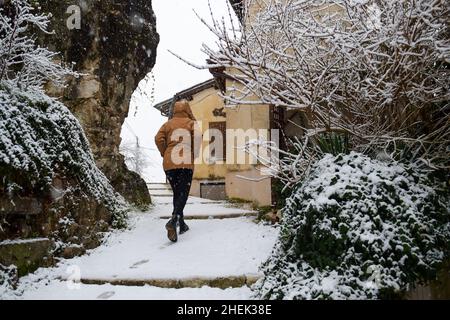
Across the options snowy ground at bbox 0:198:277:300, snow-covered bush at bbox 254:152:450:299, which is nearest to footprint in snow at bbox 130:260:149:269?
snowy ground at bbox 0:198:277:300

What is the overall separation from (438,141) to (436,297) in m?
1.43

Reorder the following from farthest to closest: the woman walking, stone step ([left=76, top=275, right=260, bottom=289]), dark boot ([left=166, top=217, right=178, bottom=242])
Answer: the woman walking < dark boot ([left=166, top=217, right=178, bottom=242]) < stone step ([left=76, top=275, right=260, bottom=289])

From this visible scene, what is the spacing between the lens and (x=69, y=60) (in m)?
7.61

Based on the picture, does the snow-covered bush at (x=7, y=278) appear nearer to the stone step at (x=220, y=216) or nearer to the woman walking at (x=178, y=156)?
the woman walking at (x=178, y=156)

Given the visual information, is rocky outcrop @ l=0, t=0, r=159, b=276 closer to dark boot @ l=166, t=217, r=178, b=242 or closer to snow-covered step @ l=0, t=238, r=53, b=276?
snow-covered step @ l=0, t=238, r=53, b=276

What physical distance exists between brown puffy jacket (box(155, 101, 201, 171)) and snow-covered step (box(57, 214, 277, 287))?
44.5 inches

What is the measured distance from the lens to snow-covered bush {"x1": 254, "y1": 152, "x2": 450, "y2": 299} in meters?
2.90

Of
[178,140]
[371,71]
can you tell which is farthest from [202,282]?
[371,71]

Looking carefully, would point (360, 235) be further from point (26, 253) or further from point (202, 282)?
point (26, 253)

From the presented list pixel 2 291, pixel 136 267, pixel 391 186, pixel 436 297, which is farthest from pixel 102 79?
pixel 436 297

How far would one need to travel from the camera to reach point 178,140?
5.64 metres

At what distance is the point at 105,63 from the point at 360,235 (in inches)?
277

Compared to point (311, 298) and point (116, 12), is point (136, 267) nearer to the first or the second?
point (311, 298)
